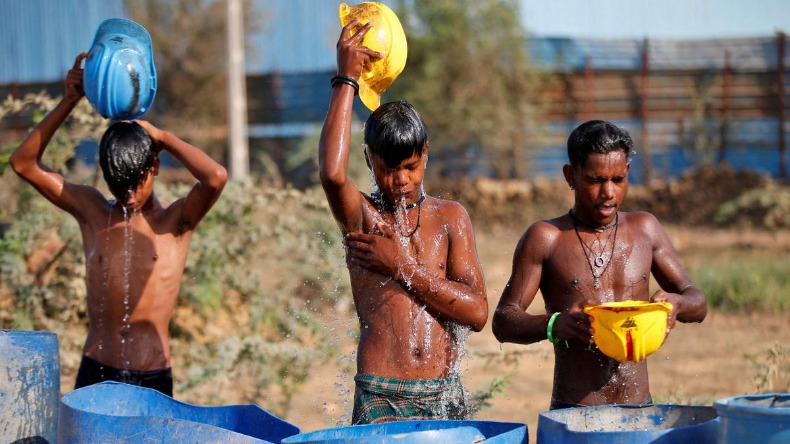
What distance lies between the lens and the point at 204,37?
58.5 ft

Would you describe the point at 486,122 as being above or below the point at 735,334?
above

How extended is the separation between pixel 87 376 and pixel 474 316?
1.72m

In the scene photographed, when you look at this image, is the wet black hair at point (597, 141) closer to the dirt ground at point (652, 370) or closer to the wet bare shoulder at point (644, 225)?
the wet bare shoulder at point (644, 225)

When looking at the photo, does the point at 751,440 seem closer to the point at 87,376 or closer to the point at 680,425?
the point at 680,425

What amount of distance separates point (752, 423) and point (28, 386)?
2.30m

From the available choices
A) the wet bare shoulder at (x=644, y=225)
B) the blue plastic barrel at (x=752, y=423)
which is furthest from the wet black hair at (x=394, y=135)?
the blue plastic barrel at (x=752, y=423)

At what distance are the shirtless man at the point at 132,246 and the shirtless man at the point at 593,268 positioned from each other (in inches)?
55.0

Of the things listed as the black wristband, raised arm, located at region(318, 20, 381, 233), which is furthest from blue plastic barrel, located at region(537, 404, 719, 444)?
the black wristband

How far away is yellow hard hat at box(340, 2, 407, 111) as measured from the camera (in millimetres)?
3100

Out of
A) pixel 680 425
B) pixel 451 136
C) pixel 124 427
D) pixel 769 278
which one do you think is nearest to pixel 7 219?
pixel 124 427

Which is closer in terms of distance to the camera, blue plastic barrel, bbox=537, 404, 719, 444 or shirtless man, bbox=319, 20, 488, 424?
blue plastic barrel, bbox=537, 404, 719, 444

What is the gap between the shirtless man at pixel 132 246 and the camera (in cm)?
393

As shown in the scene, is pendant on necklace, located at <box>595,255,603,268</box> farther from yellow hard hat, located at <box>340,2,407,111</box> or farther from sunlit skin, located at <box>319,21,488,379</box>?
yellow hard hat, located at <box>340,2,407,111</box>

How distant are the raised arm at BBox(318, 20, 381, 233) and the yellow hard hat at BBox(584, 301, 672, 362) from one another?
82 cm
